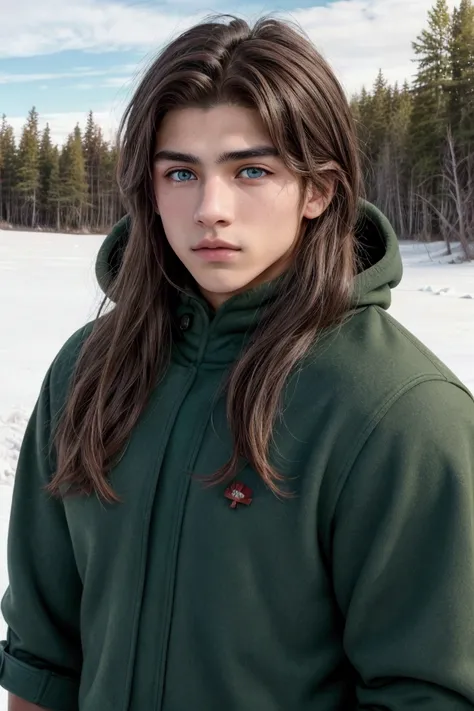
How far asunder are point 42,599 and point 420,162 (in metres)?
28.7

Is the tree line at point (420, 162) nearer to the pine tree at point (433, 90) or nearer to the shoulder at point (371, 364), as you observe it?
the pine tree at point (433, 90)

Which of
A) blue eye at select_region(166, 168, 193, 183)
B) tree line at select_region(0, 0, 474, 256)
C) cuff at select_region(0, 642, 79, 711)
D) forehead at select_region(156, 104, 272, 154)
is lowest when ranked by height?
cuff at select_region(0, 642, 79, 711)

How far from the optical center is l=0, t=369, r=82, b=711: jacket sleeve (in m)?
1.34

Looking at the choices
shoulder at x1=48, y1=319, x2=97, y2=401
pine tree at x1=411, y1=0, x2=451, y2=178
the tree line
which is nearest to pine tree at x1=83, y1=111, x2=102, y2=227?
the tree line

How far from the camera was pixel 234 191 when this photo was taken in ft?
3.56

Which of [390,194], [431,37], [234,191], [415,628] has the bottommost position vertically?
[415,628]

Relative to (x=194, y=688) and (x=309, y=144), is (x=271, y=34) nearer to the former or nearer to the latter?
(x=309, y=144)

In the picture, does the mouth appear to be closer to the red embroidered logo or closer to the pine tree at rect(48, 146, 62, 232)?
the red embroidered logo

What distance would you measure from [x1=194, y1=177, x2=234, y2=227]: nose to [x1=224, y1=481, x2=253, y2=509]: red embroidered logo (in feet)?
1.15

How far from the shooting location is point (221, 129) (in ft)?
3.50

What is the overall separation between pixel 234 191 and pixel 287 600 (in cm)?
55

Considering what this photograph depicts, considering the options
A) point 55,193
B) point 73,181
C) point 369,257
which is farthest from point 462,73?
point 369,257

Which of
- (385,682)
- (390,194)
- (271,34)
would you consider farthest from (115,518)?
(390,194)

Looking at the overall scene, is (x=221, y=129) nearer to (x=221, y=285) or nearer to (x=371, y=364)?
(x=221, y=285)
